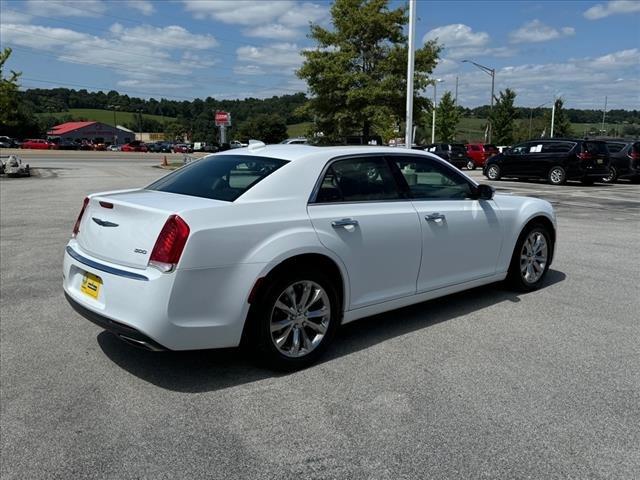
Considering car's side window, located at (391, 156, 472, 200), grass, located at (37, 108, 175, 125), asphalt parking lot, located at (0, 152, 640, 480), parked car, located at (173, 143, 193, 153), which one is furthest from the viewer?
grass, located at (37, 108, 175, 125)

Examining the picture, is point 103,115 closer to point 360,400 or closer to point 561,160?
point 561,160

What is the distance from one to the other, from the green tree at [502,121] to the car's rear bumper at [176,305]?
2189 inches

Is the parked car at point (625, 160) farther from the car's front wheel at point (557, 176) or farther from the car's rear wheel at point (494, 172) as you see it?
the car's rear wheel at point (494, 172)

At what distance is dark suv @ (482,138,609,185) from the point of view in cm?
2086

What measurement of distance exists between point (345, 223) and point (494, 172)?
68.2ft

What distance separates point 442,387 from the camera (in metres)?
3.70

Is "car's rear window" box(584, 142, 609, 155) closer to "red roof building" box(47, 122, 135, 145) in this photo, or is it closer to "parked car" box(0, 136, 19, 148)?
"parked car" box(0, 136, 19, 148)

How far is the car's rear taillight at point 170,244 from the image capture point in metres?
3.40

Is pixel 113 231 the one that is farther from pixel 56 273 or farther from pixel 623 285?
pixel 623 285

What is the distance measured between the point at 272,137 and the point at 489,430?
97295 mm

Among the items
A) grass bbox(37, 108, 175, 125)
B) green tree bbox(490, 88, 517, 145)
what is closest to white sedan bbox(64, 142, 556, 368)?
green tree bbox(490, 88, 517, 145)

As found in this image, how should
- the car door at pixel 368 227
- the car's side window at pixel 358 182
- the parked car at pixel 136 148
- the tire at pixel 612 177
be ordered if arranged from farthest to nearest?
the parked car at pixel 136 148 → the tire at pixel 612 177 → the car's side window at pixel 358 182 → the car door at pixel 368 227

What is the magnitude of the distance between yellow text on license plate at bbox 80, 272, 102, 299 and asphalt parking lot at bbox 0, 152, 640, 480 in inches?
23.8

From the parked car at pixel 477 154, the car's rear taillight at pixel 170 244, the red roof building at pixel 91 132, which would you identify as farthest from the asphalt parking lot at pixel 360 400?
the red roof building at pixel 91 132
